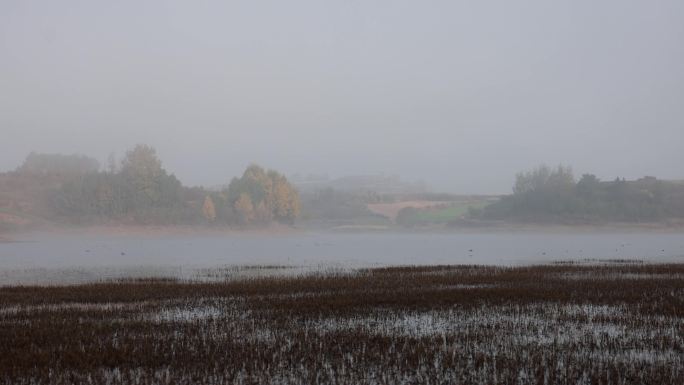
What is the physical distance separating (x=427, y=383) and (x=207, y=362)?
209 inches

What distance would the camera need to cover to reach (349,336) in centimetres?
1792

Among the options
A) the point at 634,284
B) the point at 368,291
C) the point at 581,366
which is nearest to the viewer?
the point at 581,366

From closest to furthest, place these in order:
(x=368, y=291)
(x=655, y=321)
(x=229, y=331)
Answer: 1. (x=229, y=331)
2. (x=655, y=321)
3. (x=368, y=291)

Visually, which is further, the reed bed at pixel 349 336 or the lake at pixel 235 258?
the lake at pixel 235 258

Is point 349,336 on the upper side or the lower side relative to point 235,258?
upper

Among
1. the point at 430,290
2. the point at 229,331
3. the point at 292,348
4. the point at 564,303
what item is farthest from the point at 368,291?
the point at 292,348

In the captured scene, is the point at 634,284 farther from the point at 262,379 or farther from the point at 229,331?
the point at 262,379

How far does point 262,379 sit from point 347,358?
8.75 feet

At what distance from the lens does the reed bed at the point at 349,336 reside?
1363 centimetres

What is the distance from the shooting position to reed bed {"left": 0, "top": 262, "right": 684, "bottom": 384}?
44.7 feet

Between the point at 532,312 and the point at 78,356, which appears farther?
the point at 532,312

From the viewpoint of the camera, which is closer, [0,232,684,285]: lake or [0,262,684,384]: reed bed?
[0,262,684,384]: reed bed

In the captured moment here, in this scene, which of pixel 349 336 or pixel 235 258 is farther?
pixel 235 258

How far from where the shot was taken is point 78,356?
49.5 feet
